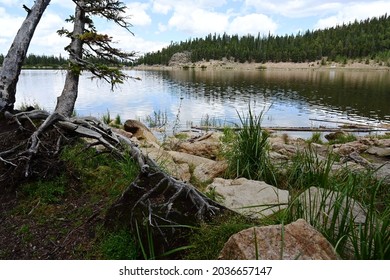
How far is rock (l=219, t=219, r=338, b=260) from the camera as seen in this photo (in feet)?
7.77

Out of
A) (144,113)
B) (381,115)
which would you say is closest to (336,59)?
(381,115)

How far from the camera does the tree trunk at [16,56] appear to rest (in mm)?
6648

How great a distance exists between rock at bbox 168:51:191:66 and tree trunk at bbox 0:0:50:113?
136 metres

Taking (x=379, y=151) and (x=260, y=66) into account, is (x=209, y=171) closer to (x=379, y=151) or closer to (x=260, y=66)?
(x=379, y=151)

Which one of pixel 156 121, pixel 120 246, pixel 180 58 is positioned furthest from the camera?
pixel 180 58

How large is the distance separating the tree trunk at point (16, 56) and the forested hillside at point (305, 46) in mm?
122237

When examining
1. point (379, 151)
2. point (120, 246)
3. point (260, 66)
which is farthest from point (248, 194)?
point (260, 66)

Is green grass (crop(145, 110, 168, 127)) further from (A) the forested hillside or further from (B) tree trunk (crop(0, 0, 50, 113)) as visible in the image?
(A) the forested hillside

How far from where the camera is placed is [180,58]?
14812 cm

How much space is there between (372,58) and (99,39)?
130 m

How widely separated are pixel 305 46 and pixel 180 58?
57670 mm

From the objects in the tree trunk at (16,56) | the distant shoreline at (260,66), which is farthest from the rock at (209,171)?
the distant shoreline at (260,66)

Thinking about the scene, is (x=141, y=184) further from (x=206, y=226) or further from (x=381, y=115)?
(x=381, y=115)
